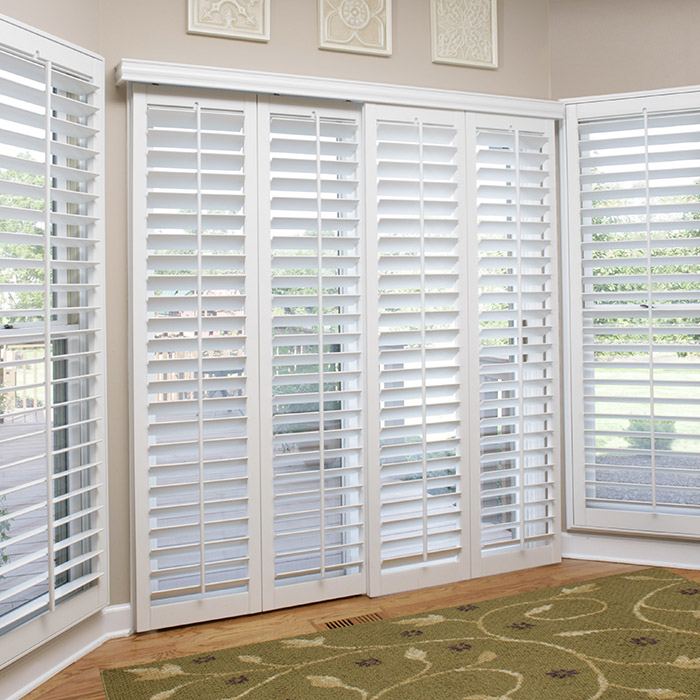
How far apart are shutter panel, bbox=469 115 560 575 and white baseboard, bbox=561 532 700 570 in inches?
6.1

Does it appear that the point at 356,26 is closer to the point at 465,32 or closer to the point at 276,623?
the point at 465,32

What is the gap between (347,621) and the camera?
2689 mm

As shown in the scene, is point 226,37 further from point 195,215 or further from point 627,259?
point 627,259

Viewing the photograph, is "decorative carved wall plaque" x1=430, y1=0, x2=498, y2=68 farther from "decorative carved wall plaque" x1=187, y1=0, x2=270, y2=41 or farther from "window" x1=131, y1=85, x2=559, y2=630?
"decorative carved wall plaque" x1=187, y1=0, x2=270, y2=41

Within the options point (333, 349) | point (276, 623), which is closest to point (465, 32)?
point (333, 349)

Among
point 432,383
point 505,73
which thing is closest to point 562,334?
point 432,383

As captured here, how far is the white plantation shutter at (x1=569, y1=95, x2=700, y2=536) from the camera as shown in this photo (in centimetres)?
318

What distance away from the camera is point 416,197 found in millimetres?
2990

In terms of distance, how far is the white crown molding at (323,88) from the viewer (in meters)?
2.52

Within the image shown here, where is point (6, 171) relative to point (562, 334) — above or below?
above

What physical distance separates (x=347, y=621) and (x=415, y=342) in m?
1.17

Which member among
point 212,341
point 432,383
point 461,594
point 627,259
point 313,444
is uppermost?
point 627,259

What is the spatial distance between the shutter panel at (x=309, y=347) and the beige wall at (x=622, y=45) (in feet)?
3.95

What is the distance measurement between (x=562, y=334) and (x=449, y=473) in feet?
2.96
